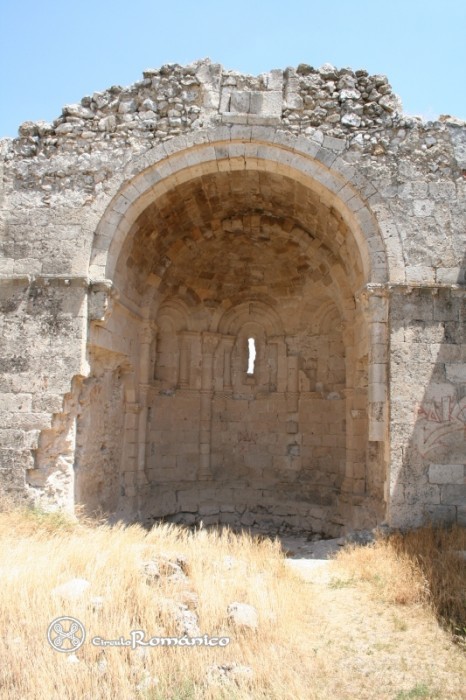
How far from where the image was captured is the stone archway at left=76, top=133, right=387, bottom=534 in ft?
26.2

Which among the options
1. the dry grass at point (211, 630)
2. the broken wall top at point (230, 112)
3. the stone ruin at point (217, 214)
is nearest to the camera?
the dry grass at point (211, 630)

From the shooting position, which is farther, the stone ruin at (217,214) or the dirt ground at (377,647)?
the stone ruin at (217,214)

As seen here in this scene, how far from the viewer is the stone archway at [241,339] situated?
798cm

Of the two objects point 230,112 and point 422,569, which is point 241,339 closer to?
point 230,112

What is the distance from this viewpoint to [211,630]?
4.25 metres

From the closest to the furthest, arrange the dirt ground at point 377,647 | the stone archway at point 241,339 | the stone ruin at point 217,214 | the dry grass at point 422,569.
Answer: the dirt ground at point 377,647, the dry grass at point 422,569, the stone ruin at point 217,214, the stone archway at point 241,339

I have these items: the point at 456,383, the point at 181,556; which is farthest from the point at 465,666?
the point at 456,383

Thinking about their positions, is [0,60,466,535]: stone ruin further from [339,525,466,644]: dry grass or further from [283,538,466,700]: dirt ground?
[283,538,466,700]: dirt ground

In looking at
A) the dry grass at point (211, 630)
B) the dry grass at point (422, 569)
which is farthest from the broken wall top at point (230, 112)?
the dry grass at point (211, 630)

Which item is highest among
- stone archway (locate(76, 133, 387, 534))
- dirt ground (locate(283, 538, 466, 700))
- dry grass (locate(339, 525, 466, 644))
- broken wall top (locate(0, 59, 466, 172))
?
broken wall top (locate(0, 59, 466, 172))

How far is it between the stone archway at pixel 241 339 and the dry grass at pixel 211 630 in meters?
2.73

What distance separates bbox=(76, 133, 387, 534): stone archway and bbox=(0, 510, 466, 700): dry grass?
8.96ft

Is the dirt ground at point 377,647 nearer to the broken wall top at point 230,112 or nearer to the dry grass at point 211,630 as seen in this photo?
the dry grass at point 211,630

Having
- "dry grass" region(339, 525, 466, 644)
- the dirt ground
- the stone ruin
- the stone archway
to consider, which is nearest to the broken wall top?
the stone ruin
